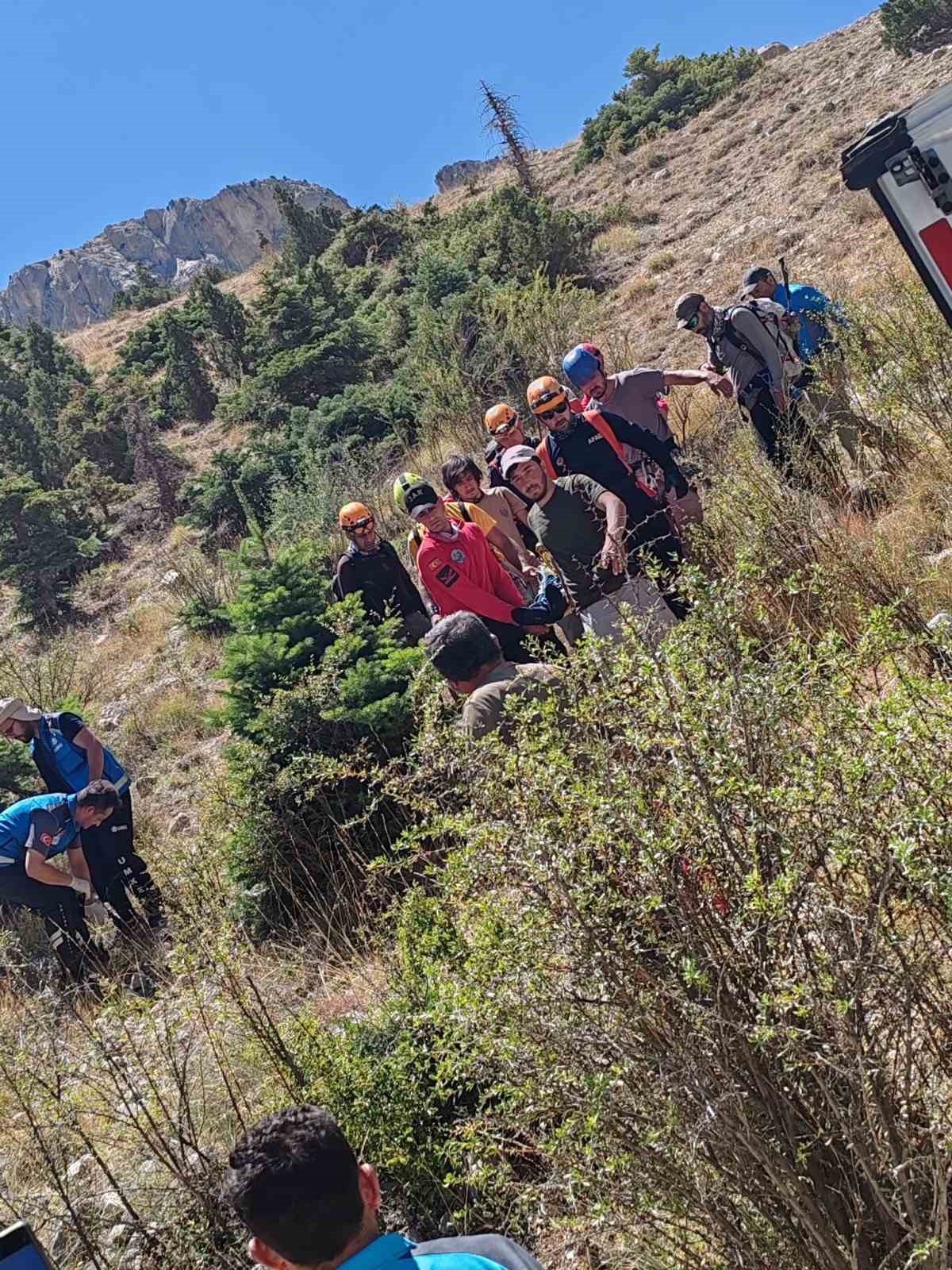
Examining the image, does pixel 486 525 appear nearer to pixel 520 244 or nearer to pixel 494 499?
pixel 494 499

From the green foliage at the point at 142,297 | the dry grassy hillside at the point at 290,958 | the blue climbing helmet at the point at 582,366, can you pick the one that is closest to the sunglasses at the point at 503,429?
the blue climbing helmet at the point at 582,366

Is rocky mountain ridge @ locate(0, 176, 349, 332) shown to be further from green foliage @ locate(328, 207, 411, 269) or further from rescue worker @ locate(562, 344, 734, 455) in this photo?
rescue worker @ locate(562, 344, 734, 455)

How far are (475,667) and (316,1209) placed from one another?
1.98m

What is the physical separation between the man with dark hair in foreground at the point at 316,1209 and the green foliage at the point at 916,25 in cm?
2166

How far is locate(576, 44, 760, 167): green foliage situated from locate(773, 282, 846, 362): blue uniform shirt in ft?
71.8

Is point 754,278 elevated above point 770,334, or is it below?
above

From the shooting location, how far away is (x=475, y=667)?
3393mm

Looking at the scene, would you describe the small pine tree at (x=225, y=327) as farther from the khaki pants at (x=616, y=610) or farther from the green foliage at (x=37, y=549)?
the khaki pants at (x=616, y=610)

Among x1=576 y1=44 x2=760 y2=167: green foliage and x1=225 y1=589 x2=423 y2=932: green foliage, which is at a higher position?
x1=576 y1=44 x2=760 y2=167: green foliage

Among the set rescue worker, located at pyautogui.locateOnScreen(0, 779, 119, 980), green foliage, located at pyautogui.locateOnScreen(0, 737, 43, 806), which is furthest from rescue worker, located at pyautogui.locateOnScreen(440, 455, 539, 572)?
green foliage, located at pyautogui.locateOnScreen(0, 737, 43, 806)

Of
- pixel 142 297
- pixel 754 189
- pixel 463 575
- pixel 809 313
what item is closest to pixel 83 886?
pixel 463 575

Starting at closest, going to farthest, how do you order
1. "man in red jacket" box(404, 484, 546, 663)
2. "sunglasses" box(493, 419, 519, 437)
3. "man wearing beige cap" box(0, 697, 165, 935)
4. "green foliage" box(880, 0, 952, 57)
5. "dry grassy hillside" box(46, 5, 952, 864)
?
"man in red jacket" box(404, 484, 546, 663)
"man wearing beige cap" box(0, 697, 165, 935)
"sunglasses" box(493, 419, 519, 437)
"dry grassy hillside" box(46, 5, 952, 864)
"green foliage" box(880, 0, 952, 57)

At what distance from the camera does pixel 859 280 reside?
9945 mm

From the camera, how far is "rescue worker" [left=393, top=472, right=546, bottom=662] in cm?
473
